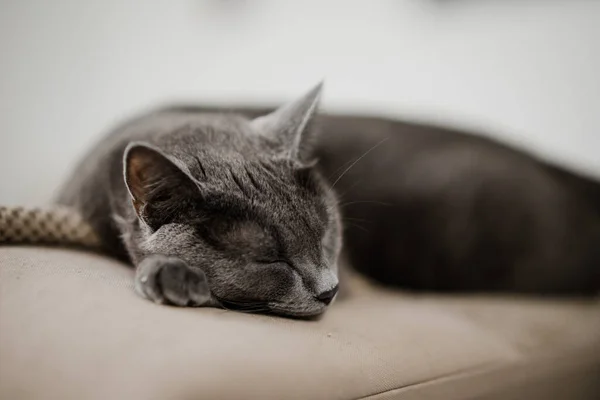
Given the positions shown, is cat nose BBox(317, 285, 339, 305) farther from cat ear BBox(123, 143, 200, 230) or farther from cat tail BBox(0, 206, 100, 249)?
cat tail BBox(0, 206, 100, 249)

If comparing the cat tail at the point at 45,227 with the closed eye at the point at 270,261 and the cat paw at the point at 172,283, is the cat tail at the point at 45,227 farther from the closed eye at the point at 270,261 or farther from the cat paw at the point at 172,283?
the closed eye at the point at 270,261

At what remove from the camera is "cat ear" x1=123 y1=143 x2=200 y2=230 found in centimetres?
82

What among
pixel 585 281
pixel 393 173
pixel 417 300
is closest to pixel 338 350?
pixel 417 300

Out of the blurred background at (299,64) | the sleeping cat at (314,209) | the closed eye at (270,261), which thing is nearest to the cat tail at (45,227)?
the sleeping cat at (314,209)

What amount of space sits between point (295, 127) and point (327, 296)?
1.15ft

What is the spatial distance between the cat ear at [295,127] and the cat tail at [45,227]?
40 centimetres

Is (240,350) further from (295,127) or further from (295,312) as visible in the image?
(295,127)

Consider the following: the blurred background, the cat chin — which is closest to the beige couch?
the cat chin

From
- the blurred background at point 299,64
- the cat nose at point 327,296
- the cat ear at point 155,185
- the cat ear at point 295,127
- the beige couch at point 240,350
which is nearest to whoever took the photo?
the beige couch at point 240,350

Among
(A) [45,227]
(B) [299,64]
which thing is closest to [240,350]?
(A) [45,227]

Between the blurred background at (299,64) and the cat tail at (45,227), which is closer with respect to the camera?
the cat tail at (45,227)

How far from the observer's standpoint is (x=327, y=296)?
0.94m

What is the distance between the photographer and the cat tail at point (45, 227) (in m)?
0.99

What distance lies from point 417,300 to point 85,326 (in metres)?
0.82
